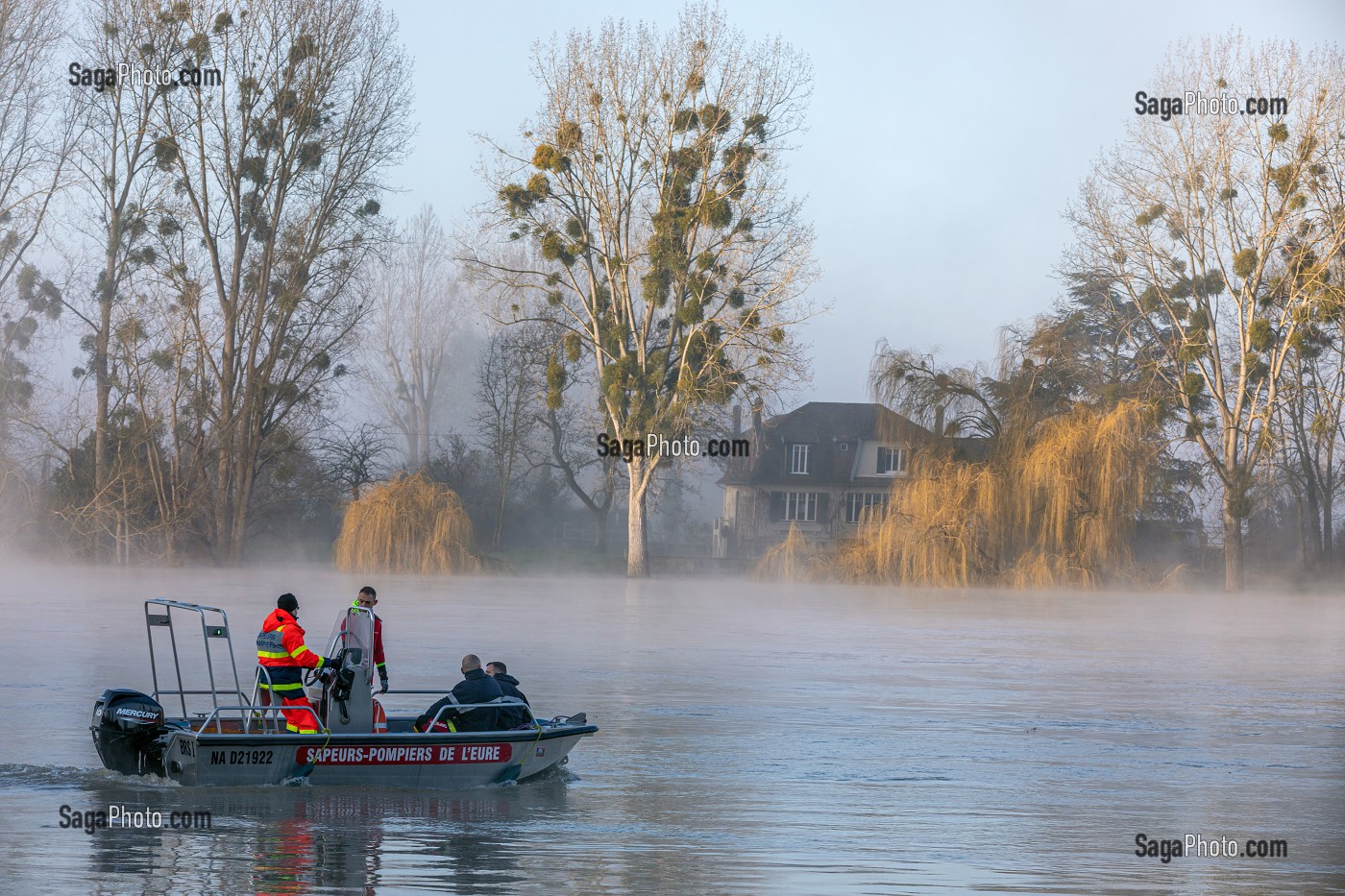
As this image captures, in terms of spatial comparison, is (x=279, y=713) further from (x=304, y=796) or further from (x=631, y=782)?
(x=631, y=782)

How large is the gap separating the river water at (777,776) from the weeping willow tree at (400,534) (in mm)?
15865

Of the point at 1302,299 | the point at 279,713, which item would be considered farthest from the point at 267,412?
the point at 279,713

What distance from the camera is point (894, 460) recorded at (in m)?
63.1

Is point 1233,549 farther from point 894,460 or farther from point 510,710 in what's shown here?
point 510,710

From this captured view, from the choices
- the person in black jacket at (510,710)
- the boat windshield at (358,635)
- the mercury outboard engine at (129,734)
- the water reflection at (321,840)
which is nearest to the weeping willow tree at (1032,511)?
the person in black jacket at (510,710)

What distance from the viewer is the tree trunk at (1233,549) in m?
51.7

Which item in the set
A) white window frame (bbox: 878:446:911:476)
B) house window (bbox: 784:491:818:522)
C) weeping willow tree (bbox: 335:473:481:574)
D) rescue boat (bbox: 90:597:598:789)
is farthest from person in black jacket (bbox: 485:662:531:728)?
house window (bbox: 784:491:818:522)

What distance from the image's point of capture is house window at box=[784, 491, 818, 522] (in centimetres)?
7644

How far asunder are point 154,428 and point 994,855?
43.5 m

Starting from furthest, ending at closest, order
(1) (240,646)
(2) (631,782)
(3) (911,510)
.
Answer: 1. (3) (911,510)
2. (1) (240,646)
3. (2) (631,782)

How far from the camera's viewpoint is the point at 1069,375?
169 feet

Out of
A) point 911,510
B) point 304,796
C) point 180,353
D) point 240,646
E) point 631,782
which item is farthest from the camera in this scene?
point 180,353

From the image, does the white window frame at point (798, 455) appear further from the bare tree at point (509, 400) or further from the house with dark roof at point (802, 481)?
the bare tree at point (509, 400)

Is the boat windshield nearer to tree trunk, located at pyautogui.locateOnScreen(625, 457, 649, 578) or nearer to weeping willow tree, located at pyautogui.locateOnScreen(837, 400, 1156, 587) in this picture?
weeping willow tree, located at pyautogui.locateOnScreen(837, 400, 1156, 587)
